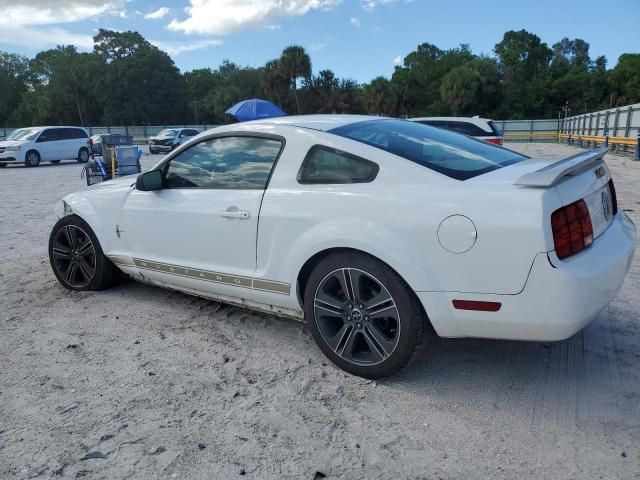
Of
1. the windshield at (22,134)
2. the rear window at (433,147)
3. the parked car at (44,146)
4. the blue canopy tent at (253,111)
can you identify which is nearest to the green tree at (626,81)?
the blue canopy tent at (253,111)

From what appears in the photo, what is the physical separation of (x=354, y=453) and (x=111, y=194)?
299 cm

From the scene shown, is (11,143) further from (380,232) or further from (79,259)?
(380,232)

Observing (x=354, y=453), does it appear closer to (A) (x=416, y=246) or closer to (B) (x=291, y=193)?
(A) (x=416, y=246)

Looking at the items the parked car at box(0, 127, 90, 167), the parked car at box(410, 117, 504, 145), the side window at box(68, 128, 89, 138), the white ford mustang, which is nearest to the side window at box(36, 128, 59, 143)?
the parked car at box(0, 127, 90, 167)

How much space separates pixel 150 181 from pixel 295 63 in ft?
182

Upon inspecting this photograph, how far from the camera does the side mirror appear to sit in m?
3.86

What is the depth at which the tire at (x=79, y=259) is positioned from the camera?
4492 mm

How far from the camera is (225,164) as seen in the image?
365 cm

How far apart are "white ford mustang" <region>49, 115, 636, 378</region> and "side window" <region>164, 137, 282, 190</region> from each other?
0.01 metres

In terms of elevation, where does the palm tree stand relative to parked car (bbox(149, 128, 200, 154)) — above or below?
above

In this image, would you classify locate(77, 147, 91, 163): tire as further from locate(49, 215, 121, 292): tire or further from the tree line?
the tree line

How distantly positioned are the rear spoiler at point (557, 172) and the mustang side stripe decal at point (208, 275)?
58.8 inches

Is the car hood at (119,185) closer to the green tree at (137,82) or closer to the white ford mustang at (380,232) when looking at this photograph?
the white ford mustang at (380,232)

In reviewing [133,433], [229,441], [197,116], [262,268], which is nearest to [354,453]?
[229,441]
